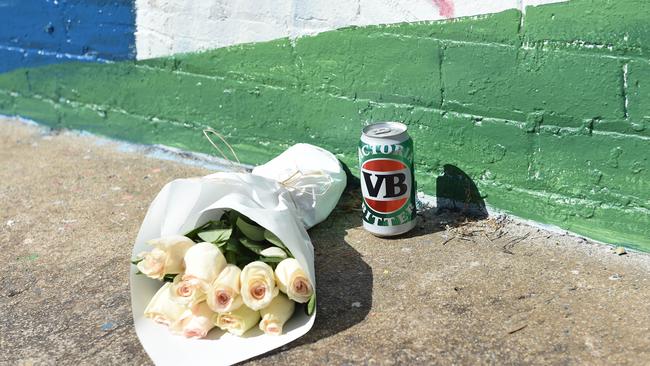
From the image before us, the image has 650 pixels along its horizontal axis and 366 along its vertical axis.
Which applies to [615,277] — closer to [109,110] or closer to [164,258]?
[164,258]

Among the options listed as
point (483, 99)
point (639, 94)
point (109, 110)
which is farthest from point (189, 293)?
point (109, 110)

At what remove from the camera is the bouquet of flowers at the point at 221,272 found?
9.66 ft

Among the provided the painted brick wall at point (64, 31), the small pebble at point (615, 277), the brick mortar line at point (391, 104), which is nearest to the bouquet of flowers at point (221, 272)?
the brick mortar line at point (391, 104)

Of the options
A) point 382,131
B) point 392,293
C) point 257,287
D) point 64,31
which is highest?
point 64,31

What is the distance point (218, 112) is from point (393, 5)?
116 centimetres

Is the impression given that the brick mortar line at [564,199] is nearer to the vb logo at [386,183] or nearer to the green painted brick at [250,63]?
the vb logo at [386,183]

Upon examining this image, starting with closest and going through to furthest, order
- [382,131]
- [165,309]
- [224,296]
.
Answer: [224,296] → [165,309] → [382,131]

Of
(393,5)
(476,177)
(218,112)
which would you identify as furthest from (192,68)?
(476,177)

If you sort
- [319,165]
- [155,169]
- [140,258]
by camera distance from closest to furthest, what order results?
[140,258], [319,165], [155,169]

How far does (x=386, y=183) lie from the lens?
3461mm

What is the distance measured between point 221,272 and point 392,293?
650mm

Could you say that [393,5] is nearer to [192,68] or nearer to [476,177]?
[476,177]

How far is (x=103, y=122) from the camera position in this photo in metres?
4.82

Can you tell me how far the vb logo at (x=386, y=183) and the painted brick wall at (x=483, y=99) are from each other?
35cm
